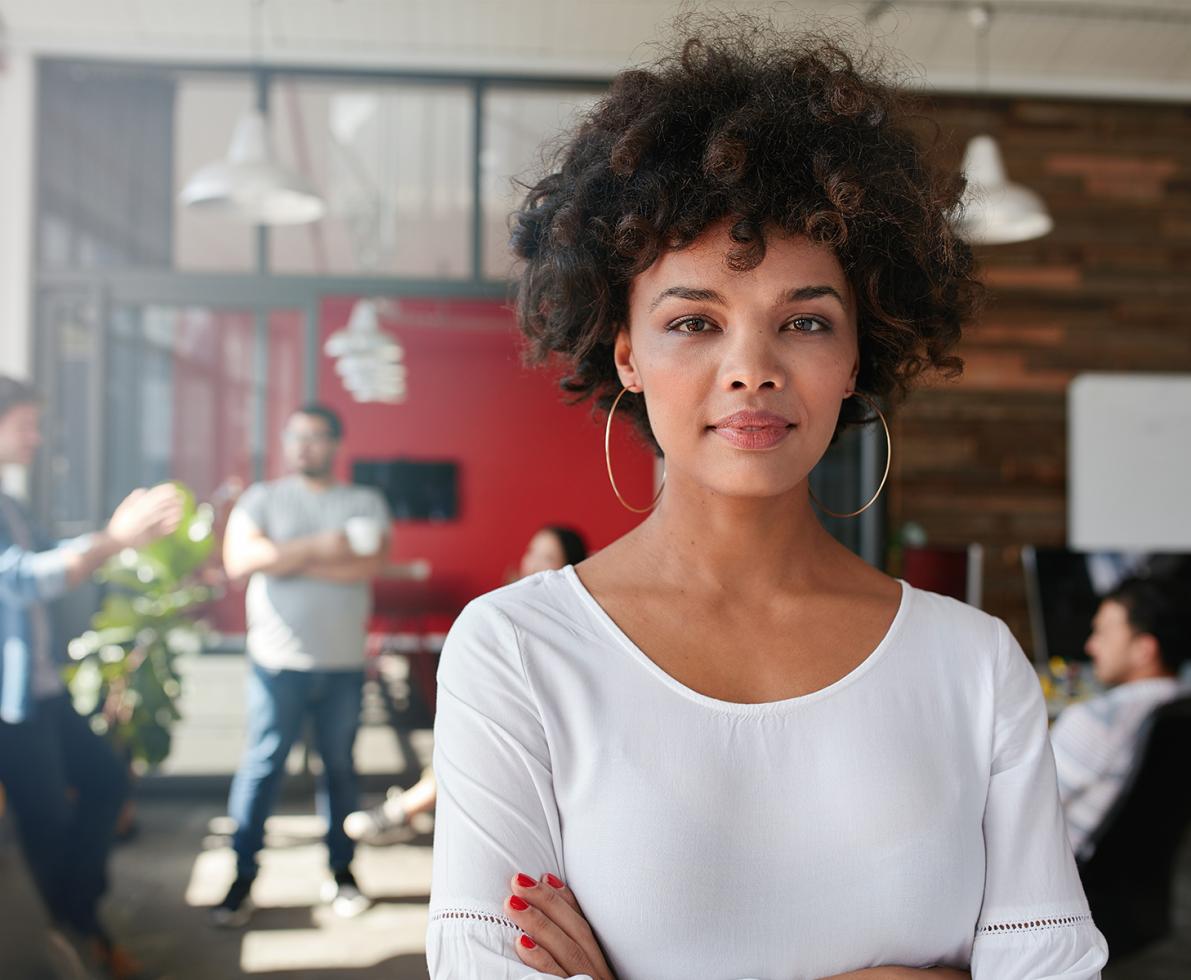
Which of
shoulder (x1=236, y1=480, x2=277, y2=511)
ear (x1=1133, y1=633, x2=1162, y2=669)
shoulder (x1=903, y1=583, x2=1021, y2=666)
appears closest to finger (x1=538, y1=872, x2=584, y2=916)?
shoulder (x1=903, y1=583, x2=1021, y2=666)

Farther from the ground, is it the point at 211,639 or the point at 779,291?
the point at 779,291

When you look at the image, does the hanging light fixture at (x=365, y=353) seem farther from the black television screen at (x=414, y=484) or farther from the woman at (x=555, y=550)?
the woman at (x=555, y=550)

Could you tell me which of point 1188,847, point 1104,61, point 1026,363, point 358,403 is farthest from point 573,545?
point 1104,61

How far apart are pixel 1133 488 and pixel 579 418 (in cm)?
268

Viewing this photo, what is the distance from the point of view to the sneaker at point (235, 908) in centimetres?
384

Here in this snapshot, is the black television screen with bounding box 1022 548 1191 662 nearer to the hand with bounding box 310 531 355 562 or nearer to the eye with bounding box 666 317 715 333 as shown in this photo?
the hand with bounding box 310 531 355 562

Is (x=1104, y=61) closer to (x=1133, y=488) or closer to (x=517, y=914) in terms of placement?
(x=1133, y=488)

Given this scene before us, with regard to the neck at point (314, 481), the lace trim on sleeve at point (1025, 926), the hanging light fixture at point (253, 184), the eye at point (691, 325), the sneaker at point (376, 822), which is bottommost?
the sneaker at point (376, 822)

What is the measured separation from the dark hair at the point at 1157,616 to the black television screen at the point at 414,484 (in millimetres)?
3315

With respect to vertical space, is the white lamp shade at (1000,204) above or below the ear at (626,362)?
above

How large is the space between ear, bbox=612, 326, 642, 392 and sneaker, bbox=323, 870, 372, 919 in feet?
10.5

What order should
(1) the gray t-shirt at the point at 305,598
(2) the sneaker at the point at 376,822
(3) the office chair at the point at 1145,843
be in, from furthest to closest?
(2) the sneaker at the point at 376,822, (1) the gray t-shirt at the point at 305,598, (3) the office chair at the point at 1145,843

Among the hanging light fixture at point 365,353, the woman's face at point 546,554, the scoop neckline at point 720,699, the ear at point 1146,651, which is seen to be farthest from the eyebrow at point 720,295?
the hanging light fixture at point 365,353

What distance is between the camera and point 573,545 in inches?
139
